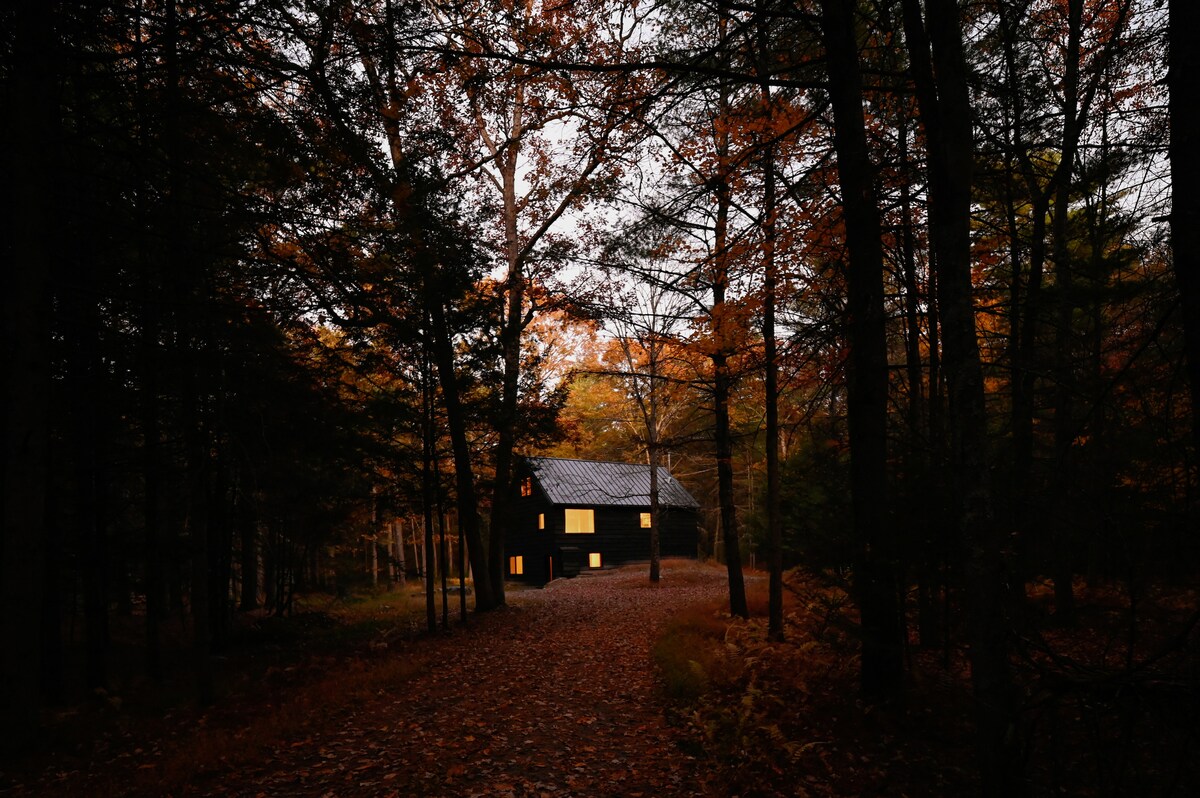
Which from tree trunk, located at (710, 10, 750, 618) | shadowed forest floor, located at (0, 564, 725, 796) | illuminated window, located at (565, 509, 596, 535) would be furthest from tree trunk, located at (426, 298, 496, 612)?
illuminated window, located at (565, 509, 596, 535)

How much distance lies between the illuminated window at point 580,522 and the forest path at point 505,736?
20.3 meters

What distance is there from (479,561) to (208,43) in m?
14.3

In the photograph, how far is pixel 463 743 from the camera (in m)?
7.48

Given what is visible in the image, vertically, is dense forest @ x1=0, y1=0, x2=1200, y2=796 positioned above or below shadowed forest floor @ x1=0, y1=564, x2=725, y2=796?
above

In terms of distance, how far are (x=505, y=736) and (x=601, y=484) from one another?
1153 inches

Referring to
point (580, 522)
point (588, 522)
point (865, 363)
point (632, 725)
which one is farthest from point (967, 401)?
point (588, 522)

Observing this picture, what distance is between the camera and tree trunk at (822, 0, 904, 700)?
6656 millimetres

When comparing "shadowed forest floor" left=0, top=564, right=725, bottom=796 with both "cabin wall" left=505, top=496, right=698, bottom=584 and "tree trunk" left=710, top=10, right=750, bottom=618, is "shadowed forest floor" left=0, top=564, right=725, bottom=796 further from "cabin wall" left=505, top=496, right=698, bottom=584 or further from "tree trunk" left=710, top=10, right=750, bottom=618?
"cabin wall" left=505, top=496, right=698, bottom=584

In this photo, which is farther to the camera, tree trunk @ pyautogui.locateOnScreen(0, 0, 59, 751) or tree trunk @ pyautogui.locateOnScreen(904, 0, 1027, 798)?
tree trunk @ pyautogui.locateOnScreen(0, 0, 59, 751)

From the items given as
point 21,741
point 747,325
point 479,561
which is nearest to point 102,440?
point 21,741

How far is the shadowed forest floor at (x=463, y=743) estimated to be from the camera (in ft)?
20.8

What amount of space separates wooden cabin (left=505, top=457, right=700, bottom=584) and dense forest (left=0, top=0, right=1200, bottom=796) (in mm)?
19144

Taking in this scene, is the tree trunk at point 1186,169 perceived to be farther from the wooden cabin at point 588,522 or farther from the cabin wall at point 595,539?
the cabin wall at point 595,539

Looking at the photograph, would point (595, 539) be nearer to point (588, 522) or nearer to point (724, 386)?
point (588, 522)
